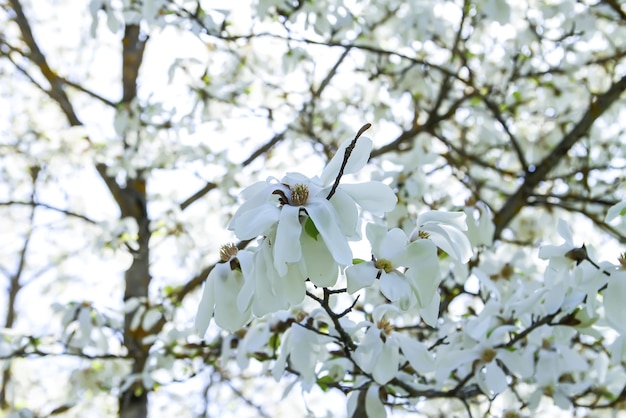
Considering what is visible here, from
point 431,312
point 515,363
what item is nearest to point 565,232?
point 515,363

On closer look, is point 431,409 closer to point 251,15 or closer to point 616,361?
point 616,361

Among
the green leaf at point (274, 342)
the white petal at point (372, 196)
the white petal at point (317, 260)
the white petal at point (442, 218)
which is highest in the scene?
the green leaf at point (274, 342)

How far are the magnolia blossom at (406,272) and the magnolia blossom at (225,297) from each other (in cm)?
16

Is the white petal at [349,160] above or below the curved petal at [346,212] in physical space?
above

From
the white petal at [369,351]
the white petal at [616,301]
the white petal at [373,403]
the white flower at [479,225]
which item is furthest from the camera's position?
the white flower at [479,225]

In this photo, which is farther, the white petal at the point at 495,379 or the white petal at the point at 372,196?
the white petal at the point at 495,379

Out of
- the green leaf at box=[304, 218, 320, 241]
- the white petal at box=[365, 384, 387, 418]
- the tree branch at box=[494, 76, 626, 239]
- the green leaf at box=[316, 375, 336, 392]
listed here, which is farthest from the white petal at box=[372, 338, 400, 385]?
the tree branch at box=[494, 76, 626, 239]

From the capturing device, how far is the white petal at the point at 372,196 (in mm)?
875

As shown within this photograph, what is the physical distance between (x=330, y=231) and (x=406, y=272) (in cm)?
18

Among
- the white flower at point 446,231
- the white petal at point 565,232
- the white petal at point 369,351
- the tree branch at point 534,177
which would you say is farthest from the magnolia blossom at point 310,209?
the tree branch at point 534,177

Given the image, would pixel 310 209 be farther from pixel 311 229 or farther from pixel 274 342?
pixel 274 342

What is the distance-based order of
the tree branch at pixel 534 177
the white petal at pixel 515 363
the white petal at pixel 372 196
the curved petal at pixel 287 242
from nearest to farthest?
the curved petal at pixel 287 242, the white petal at pixel 372 196, the white petal at pixel 515 363, the tree branch at pixel 534 177

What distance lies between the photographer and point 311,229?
0.82m

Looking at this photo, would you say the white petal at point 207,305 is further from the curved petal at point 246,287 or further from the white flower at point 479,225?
the white flower at point 479,225
